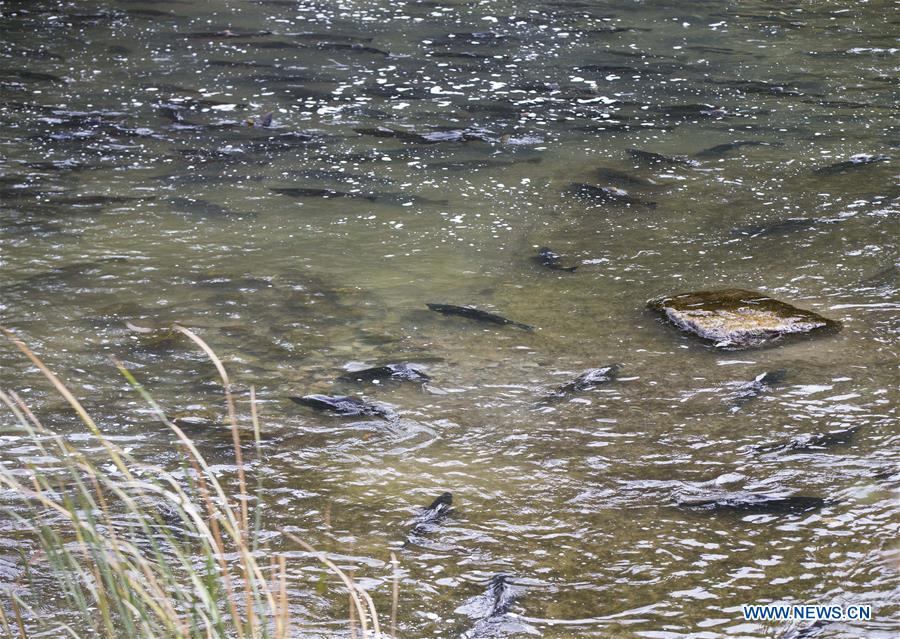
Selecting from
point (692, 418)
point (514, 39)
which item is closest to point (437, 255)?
point (692, 418)

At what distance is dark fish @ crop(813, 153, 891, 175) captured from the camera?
285 inches

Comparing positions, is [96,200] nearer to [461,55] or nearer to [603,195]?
[603,195]

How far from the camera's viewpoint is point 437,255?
6.13 meters

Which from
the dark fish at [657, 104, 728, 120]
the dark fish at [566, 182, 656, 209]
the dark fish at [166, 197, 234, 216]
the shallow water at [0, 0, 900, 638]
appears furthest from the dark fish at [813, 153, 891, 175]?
the dark fish at [166, 197, 234, 216]

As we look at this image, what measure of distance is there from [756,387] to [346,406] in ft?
5.81

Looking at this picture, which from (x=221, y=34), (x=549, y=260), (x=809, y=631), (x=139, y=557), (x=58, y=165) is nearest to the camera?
(x=139, y=557)

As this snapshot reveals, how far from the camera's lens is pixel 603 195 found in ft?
23.1

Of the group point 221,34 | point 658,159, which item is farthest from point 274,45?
point 658,159

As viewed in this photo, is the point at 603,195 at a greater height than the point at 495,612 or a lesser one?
greater

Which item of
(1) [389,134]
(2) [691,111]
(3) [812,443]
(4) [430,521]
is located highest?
(2) [691,111]

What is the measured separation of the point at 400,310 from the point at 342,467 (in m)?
1.61

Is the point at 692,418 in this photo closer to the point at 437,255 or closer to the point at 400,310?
the point at 400,310

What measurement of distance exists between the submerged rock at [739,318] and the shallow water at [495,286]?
127mm

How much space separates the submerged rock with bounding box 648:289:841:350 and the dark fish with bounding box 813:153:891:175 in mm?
2567
